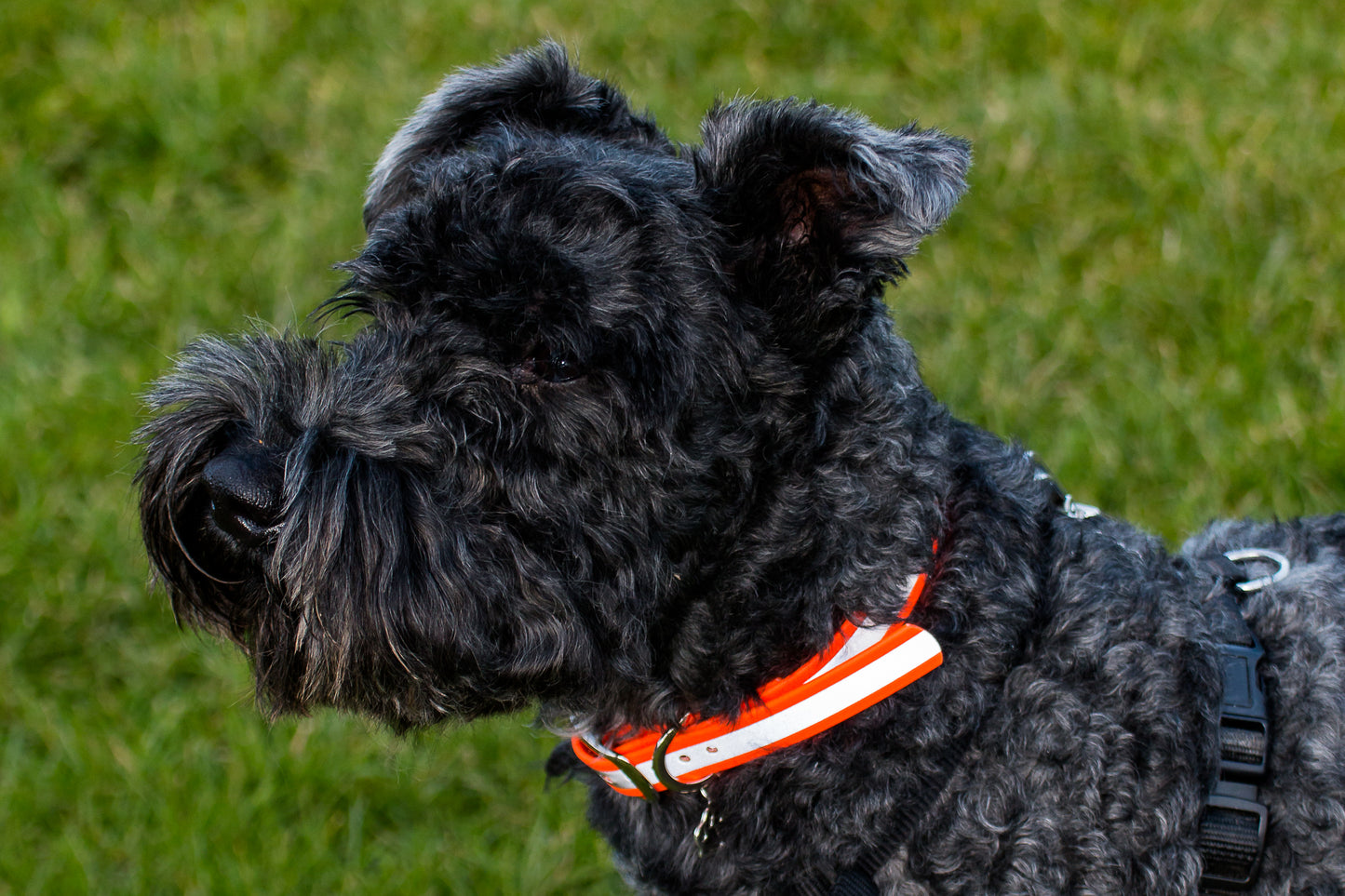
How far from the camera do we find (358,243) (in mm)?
6504

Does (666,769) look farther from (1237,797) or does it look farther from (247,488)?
(1237,797)

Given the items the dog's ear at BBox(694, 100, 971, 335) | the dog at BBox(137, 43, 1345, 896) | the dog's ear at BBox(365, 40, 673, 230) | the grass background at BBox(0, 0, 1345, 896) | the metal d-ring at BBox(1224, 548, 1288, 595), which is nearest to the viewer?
the dog's ear at BBox(694, 100, 971, 335)

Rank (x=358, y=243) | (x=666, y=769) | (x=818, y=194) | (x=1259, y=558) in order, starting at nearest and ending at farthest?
(x=818, y=194) → (x=666, y=769) → (x=1259, y=558) → (x=358, y=243)

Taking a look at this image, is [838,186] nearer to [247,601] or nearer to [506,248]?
[506,248]

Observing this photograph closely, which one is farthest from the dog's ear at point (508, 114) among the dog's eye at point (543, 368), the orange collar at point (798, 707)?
the orange collar at point (798, 707)

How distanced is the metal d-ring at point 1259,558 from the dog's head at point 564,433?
1057mm

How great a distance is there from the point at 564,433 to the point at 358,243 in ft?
13.8

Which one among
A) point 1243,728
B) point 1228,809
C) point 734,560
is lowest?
point 1228,809

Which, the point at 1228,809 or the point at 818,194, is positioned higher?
the point at 818,194

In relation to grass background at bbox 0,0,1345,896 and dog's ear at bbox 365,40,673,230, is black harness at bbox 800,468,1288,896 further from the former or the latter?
dog's ear at bbox 365,40,673,230

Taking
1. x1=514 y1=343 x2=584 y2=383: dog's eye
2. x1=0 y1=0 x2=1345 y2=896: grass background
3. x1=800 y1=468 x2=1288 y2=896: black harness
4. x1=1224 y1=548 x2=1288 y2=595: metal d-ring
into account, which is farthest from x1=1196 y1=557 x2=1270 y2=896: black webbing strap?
x1=0 y1=0 x2=1345 y2=896: grass background

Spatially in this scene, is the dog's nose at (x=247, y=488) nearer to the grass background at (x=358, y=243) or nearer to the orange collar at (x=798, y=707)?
the orange collar at (x=798, y=707)

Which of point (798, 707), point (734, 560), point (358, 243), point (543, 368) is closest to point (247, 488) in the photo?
point (543, 368)

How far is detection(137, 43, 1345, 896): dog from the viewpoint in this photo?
2.67m
